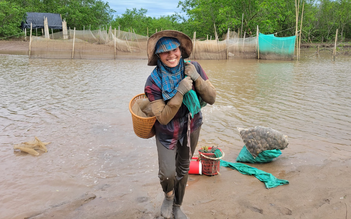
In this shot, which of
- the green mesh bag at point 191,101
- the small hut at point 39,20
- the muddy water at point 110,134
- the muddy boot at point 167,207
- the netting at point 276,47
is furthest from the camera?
the small hut at point 39,20

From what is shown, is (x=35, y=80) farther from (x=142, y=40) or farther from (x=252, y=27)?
(x=252, y=27)

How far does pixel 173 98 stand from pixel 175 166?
588mm

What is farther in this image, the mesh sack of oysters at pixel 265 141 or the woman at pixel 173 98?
the mesh sack of oysters at pixel 265 141

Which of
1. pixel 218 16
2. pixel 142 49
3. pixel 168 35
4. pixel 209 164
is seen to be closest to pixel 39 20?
pixel 142 49

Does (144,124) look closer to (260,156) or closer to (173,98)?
(173,98)

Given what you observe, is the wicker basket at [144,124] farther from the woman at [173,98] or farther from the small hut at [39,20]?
the small hut at [39,20]

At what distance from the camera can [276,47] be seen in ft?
62.7

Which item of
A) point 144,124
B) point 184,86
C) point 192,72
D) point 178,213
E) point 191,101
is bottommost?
point 178,213

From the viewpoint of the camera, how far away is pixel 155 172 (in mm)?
3557

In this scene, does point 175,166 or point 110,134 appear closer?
point 175,166

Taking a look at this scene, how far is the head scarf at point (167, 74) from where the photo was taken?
6.80 ft

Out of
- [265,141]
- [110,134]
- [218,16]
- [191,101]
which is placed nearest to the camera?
[191,101]

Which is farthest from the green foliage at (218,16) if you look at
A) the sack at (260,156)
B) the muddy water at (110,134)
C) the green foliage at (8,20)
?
the sack at (260,156)

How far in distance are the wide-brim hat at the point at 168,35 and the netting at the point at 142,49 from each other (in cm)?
1739
